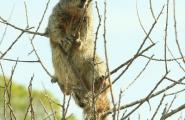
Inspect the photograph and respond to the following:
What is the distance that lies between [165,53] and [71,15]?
132 inches

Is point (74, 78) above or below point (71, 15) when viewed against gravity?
below

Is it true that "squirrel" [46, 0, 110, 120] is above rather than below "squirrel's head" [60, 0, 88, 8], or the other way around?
below

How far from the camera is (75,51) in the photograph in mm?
10156

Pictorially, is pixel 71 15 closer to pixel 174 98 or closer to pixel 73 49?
pixel 73 49

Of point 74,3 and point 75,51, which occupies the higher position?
point 74,3

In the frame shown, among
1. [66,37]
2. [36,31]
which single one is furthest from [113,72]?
[66,37]

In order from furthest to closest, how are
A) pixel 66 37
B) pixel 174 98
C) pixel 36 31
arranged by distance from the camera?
pixel 66 37, pixel 36 31, pixel 174 98

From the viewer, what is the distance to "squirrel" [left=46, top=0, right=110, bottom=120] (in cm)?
973

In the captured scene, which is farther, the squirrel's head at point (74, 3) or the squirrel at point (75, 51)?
the squirrel's head at point (74, 3)

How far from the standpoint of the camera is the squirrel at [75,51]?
383 inches

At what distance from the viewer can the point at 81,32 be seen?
396 inches

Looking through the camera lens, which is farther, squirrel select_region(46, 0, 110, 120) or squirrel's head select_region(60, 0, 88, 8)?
squirrel's head select_region(60, 0, 88, 8)

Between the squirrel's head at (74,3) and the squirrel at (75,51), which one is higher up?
the squirrel's head at (74,3)

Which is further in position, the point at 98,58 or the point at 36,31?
the point at 98,58
